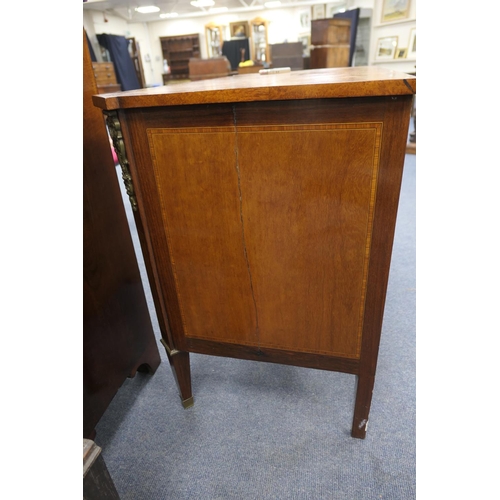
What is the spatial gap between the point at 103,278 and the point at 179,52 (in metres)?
11.0

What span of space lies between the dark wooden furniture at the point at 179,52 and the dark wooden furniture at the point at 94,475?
11.0 m

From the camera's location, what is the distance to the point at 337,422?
3.56ft

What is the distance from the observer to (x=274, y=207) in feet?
2.47

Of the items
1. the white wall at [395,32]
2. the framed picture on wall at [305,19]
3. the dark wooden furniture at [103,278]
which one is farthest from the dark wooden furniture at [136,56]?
the dark wooden furniture at [103,278]

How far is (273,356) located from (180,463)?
41 centimetres

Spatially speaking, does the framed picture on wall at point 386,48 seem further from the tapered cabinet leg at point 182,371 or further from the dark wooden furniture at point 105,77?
the tapered cabinet leg at point 182,371

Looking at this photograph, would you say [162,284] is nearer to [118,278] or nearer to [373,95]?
[118,278]

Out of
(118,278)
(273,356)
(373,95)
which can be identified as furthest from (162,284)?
(373,95)

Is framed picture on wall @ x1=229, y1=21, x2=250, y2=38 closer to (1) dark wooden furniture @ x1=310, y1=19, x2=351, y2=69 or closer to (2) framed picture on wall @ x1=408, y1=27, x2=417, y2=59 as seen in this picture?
(2) framed picture on wall @ x1=408, y1=27, x2=417, y2=59

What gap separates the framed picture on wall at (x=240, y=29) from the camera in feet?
30.7

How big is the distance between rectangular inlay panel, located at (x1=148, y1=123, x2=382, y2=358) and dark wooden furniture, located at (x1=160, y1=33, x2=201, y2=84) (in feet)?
34.6

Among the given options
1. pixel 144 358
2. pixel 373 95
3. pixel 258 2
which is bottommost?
A: pixel 144 358

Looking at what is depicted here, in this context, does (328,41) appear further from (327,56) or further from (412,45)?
(412,45)
